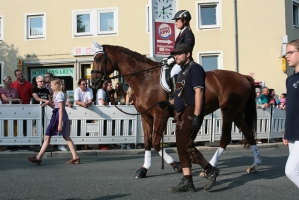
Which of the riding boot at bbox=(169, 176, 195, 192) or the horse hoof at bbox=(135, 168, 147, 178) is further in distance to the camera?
the horse hoof at bbox=(135, 168, 147, 178)

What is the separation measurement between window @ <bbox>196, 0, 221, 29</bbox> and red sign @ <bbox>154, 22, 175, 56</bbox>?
8.22m

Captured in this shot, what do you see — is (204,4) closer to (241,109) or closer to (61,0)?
(61,0)

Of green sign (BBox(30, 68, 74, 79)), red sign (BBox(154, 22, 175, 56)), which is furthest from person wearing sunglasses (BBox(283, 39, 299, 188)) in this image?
green sign (BBox(30, 68, 74, 79))

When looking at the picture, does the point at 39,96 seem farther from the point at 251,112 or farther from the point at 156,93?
the point at 251,112

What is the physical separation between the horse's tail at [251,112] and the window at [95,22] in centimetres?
1619

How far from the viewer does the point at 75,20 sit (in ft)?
80.4

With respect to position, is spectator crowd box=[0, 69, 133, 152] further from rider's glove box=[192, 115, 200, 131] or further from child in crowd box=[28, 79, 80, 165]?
rider's glove box=[192, 115, 200, 131]

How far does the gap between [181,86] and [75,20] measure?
1927cm

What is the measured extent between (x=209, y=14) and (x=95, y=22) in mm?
6362

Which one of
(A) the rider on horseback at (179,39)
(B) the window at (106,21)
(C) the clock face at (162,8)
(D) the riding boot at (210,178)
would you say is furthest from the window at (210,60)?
(D) the riding boot at (210,178)

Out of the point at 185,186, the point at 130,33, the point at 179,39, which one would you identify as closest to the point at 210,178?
the point at 185,186

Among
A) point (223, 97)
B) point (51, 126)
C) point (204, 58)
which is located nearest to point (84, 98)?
point (51, 126)

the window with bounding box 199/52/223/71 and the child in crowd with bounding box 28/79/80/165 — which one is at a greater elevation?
the window with bounding box 199/52/223/71

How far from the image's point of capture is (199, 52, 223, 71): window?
Answer: 23.7 m
